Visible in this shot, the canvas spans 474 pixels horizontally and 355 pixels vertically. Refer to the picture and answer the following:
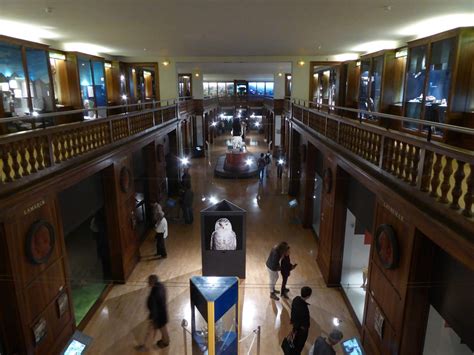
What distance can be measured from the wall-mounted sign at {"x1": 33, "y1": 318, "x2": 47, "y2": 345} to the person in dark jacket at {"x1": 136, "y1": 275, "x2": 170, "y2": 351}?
4.85 ft

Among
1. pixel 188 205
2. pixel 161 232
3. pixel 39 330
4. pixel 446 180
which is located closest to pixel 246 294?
pixel 161 232

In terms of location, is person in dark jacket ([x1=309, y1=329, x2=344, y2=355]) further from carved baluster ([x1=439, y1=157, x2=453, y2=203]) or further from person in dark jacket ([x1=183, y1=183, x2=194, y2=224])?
person in dark jacket ([x1=183, y1=183, x2=194, y2=224])

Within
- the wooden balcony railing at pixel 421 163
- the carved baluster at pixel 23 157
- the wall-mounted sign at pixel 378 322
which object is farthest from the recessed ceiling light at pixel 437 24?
the carved baluster at pixel 23 157

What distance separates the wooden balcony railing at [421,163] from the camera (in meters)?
2.97

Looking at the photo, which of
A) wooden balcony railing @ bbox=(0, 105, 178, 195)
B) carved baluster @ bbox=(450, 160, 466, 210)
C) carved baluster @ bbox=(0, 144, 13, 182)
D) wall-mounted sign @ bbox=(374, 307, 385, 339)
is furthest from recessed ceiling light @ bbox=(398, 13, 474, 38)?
carved baluster @ bbox=(0, 144, 13, 182)

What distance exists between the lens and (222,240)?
774 centimetres

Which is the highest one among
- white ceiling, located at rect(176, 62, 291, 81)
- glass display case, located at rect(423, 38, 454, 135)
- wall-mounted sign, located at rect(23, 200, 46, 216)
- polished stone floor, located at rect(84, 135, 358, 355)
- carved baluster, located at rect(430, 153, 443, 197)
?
white ceiling, located at rect(176, 62, 291, 81)

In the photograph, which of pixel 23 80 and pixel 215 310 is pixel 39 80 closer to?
pixel 23 80

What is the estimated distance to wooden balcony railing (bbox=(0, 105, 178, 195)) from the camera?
4.04 metres

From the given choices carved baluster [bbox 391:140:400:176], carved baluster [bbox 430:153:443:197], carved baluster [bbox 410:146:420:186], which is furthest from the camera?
carved baluster [bbox 391:140:400:176]

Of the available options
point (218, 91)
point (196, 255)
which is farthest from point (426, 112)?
point (218, 91)

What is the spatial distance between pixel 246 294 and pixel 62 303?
3585 mm

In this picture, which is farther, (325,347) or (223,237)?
(223,237)

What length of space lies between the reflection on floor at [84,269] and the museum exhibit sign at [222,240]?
92.3 inches
